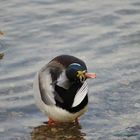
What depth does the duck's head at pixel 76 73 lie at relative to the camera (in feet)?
21.1

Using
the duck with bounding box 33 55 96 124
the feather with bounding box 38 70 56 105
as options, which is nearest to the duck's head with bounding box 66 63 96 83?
the duck with bounding box 33 55 96 124

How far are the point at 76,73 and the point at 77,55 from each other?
2822mm

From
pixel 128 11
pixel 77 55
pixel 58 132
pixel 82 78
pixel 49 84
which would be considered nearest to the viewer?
pixel 82 78

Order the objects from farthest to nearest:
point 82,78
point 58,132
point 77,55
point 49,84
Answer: point 77,55
point 58,132
point 49,84
point 82,78

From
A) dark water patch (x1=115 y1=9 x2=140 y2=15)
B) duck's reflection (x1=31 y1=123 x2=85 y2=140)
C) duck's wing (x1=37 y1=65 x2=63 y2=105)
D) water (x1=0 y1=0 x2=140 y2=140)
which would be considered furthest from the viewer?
dark water patch (x1=115 y1=9 x2=140 y2=15)

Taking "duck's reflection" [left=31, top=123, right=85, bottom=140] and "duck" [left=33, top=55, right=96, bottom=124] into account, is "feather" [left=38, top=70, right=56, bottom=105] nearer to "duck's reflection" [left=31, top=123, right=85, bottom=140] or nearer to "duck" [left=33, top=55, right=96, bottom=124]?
"duck" [left=33, top=55, right=96, bottom=124]

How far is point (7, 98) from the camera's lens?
784 centimetres

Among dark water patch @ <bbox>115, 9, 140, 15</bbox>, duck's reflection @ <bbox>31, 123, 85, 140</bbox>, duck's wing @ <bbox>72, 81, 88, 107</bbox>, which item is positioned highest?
duck's wing @ <bbox>72, 81, 88, 107</bbox>

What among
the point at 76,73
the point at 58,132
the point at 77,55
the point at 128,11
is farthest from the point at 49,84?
the point at 128,11

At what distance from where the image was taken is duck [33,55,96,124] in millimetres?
6484

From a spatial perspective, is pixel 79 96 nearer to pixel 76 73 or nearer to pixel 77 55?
pixel 76 73

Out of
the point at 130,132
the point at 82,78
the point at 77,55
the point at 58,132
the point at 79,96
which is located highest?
the point at 82,78

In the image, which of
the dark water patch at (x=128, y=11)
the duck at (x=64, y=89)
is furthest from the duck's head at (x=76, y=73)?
the dark water patch at (x=128, y=11)

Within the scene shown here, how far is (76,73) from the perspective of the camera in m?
6.46
